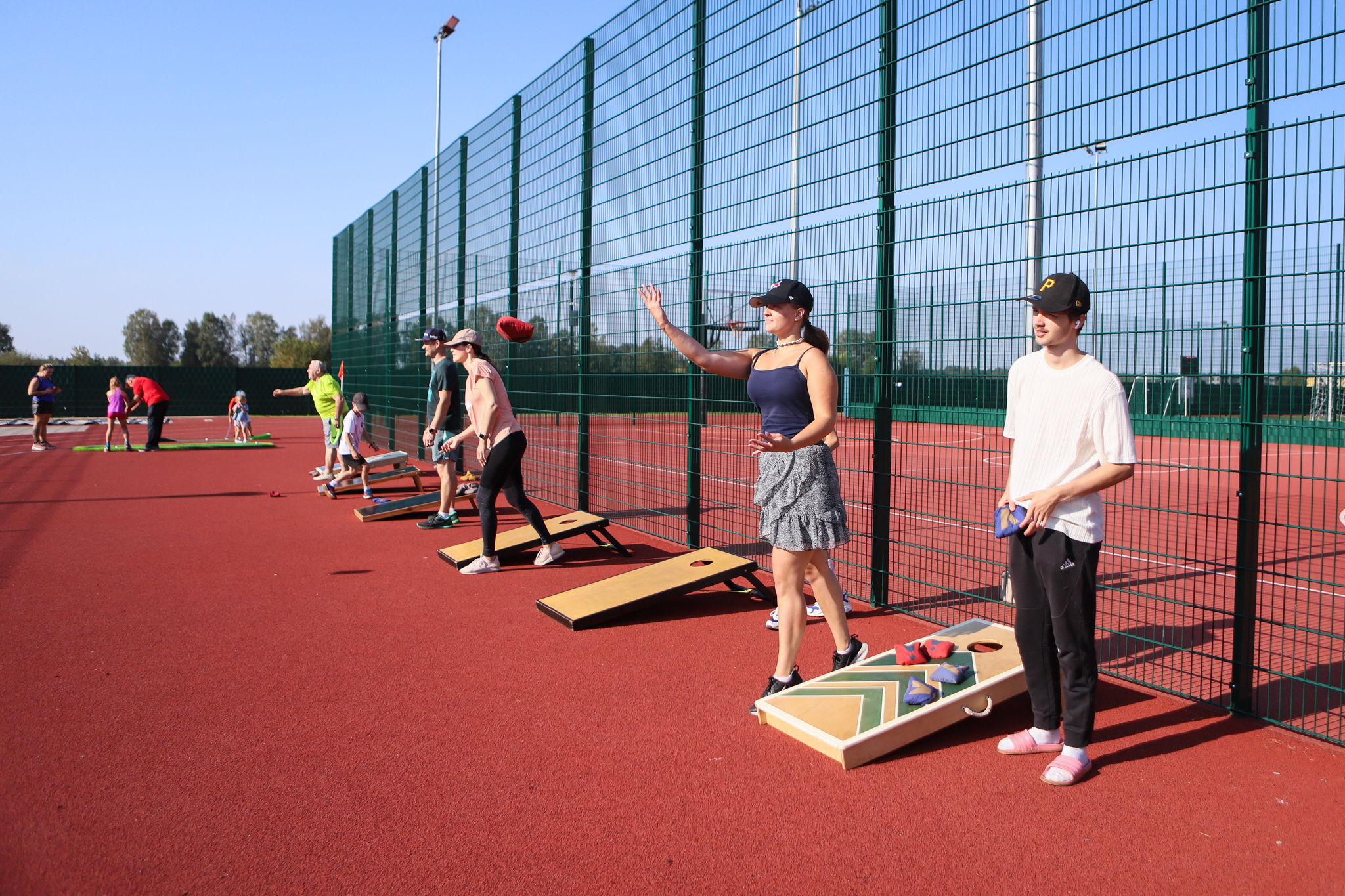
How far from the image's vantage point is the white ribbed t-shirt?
3.05m

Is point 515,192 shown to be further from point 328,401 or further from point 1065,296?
point 1065,296

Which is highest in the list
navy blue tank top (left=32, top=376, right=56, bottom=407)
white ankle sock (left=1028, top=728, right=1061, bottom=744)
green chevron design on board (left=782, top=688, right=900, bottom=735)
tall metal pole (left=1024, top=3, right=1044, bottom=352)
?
tall metal pole (left=1024, top=3, right=1044, bottom=352)

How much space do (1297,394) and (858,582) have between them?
2.89 meters

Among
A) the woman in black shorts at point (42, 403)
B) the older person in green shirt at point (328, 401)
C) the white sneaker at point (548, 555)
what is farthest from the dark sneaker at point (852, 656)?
the woman in black shorts at point (42, 403)

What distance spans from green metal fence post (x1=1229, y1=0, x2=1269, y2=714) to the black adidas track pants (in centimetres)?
102

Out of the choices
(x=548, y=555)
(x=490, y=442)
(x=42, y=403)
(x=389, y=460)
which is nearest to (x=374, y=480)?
(x=389, y=460)

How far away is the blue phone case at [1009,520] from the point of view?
3.24 meters

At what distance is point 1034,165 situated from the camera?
15.4ft

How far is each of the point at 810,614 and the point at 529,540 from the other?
2736 millimetres

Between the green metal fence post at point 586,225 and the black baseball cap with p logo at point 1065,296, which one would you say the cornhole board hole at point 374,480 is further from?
the black baseball cap with p logo at point 1065,296

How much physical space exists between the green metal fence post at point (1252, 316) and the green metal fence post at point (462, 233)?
10.5 m

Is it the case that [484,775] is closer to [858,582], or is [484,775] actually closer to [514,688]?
[514,688]

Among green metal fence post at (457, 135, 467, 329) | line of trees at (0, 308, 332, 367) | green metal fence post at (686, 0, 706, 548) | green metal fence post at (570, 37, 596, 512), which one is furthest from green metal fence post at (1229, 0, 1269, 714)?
line of trees at (0, 308, 332, 367)

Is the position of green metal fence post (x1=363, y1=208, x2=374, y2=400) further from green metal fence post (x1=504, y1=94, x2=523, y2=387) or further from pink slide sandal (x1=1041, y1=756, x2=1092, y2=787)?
pink slide sandal (x1=1041, y1=756, x2=1092, y2=787)
